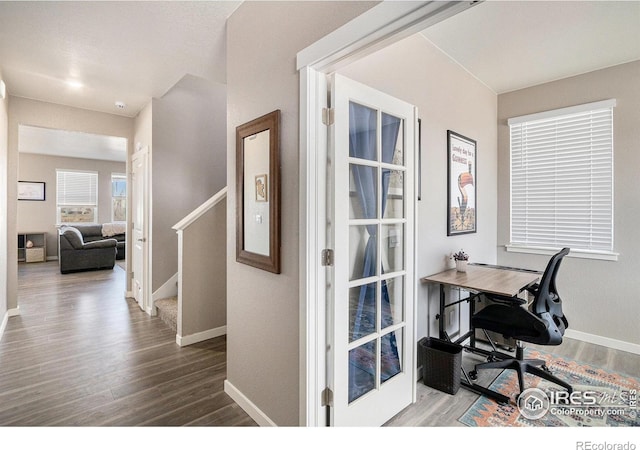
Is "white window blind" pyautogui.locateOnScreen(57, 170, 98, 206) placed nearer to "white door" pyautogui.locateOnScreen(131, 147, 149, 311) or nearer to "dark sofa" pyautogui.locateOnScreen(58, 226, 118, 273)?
"dark sofa" pyautogui.locateOnScreen(58, 226, 118, 273)

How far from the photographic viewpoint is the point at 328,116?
1566mm

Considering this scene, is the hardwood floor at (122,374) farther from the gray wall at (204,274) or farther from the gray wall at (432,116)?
the gray wall at (432,116)

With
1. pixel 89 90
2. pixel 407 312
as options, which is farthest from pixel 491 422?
pixel 89 90

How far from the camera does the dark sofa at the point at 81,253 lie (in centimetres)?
598

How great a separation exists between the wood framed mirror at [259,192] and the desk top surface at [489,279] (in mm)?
1360

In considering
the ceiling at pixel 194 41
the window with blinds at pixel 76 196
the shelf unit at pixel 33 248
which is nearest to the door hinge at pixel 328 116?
the ceiling at pixel 194 41

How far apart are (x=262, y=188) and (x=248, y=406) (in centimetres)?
137

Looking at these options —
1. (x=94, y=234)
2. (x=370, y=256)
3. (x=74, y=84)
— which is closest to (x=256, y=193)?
(x=370, y=256)

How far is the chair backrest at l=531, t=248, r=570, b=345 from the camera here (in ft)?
7.07

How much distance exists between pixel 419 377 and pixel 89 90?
14.6 ft

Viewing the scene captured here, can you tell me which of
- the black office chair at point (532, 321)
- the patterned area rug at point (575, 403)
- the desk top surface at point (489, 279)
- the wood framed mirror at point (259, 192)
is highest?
the wood framed mirror at point (259, 192)

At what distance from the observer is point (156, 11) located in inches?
79.5

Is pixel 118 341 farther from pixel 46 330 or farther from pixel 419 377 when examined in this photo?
pixel 419 377

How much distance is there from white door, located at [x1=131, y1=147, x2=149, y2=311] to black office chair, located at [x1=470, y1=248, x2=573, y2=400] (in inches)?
149
